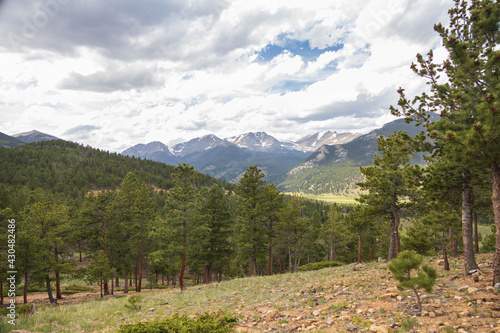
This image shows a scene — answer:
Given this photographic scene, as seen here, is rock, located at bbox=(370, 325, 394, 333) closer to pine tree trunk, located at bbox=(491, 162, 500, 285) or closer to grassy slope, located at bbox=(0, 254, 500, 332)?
grassy slope, located at bbox=(0, 254, 500, 332)

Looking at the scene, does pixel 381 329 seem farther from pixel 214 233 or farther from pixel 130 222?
pixel 130 222

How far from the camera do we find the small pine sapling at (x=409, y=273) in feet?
26.3

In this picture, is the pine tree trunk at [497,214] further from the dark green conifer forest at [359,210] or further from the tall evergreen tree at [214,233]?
the tall evergreen tree at [214,233]

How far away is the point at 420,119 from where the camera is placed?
14.0 metres

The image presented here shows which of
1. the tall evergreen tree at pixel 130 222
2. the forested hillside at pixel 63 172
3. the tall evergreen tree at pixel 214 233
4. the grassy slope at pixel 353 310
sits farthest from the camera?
the forested hillside at pixel 63 172

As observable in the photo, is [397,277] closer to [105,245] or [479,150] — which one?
[479,150]

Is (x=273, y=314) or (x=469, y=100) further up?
(x=469, y=100)

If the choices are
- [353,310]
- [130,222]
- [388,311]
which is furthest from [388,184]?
[130,222]

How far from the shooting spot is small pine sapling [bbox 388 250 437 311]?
26.3ft

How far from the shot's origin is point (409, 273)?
8.77 meters

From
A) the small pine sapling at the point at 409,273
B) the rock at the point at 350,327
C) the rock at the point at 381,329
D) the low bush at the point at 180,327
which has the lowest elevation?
the low bush at the point at 180,327

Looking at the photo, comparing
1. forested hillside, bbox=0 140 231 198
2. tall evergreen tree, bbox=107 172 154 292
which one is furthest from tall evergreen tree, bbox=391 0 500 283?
forested hillside, bbox=0 140 231 198

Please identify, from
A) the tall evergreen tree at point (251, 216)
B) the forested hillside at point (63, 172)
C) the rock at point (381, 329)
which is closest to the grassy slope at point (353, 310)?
the rock at point (381, 329)

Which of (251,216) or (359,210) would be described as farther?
(251,216)
